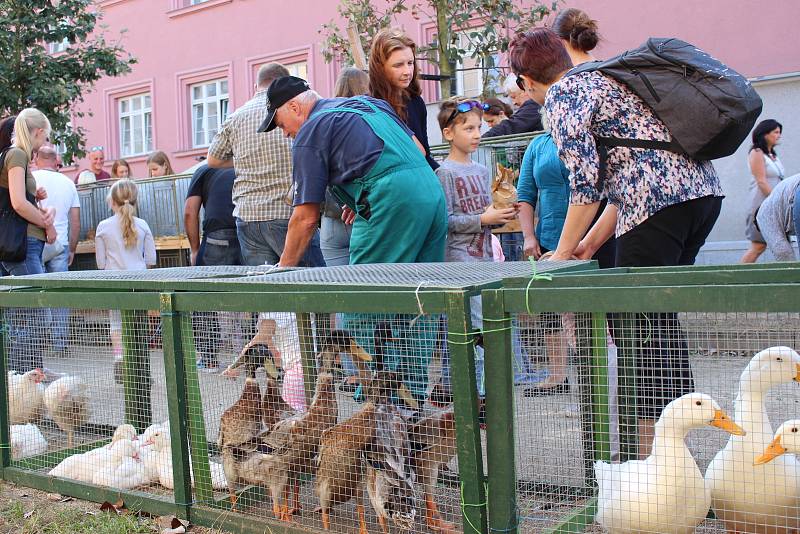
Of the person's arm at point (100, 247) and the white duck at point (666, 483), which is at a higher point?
the person's arm at point (100, 247)

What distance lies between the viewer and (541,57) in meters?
3.99

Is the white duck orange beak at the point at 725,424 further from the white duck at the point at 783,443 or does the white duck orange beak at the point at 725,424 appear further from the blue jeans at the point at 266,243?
the blue jeans at the point at 266,243

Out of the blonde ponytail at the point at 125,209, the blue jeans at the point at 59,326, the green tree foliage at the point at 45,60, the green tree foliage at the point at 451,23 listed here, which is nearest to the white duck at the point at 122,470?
the blue jeans at the point at 59,326

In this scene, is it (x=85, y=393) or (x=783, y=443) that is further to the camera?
(x=85, y=393)

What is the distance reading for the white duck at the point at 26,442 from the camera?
4.39m

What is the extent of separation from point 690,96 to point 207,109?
62.8 ft

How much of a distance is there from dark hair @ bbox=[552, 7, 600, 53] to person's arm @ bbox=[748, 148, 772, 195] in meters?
5.20

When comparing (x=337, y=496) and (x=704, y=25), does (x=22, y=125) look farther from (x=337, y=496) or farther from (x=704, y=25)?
(x=704, y=25)

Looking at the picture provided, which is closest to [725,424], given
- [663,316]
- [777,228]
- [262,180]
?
[663,316]

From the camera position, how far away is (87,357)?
420 cm

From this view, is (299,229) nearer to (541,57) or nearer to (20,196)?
(541,57)

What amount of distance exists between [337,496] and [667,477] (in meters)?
1.12

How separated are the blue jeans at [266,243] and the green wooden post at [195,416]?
94.5 inches

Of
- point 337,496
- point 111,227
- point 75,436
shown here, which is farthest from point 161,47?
point 337,496
